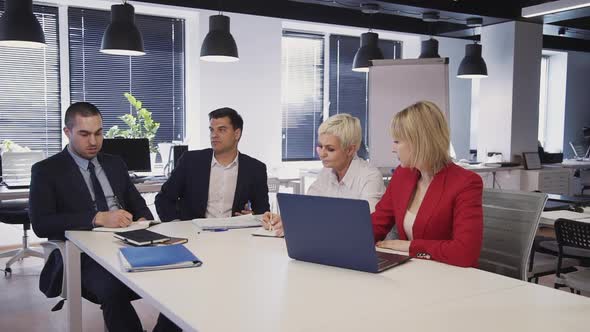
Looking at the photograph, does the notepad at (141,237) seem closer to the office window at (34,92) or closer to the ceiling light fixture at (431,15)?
the office window at (34,92)

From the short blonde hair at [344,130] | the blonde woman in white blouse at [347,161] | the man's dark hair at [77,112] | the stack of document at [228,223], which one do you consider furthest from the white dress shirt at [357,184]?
the man's dark hair at [77,112]

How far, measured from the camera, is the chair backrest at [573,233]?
2.84 meters

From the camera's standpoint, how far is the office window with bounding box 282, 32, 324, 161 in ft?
25.1

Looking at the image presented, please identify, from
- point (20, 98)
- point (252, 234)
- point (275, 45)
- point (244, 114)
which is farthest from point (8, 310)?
point (275, 45)

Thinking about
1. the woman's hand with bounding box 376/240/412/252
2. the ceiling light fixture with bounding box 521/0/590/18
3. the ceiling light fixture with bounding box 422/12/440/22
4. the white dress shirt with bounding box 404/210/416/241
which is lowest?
the woman's hand with bounding box 376/240/412/252

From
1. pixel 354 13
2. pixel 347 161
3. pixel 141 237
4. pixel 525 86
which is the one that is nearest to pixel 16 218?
pixel 141 237

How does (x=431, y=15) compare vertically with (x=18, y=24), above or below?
above

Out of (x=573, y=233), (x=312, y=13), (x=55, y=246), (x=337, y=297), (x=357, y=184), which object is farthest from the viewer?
(x=312, y=13)

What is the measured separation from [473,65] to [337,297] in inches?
222

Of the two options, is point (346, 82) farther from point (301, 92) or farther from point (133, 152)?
point (133, 152)

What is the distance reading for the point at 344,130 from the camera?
8.66 feet

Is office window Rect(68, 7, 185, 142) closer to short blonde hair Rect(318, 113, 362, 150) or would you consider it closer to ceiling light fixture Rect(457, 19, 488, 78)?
ceiling light fixture Rect(457, 19, 488, 78)

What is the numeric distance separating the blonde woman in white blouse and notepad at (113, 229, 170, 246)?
3.02 ft

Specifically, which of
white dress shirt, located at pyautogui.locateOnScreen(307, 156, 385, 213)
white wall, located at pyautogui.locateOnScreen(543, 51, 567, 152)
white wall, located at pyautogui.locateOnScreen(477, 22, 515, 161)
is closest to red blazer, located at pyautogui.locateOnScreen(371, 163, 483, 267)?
white dress shirt, located at pyautogui.locateOnScreen(307, 156, 385, 213)
